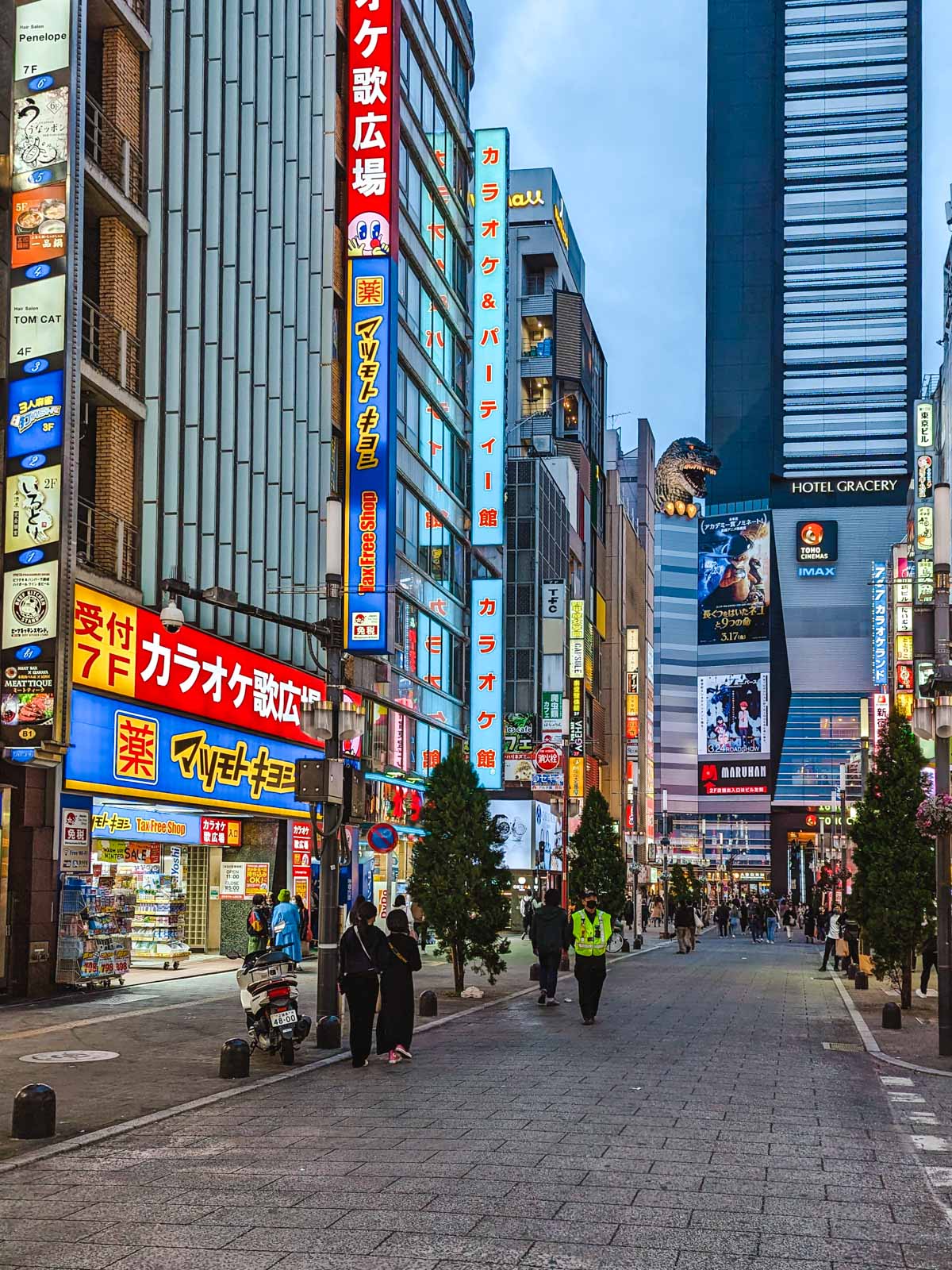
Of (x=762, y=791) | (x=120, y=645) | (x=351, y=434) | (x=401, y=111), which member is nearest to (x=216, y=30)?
(x=351, y=434)

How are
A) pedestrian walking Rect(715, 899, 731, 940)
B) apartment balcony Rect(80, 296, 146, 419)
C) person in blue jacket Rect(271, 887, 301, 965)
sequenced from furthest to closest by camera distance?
1. pedestrian walking Rect(715, 899, 731, 940)
2. apartment balcony Rect(80, 296, 146, 419)
3. person in blue jacket Rect(271, 887, 301, 965)

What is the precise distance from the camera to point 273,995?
59.0 feet

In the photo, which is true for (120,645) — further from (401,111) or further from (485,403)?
(485,403)

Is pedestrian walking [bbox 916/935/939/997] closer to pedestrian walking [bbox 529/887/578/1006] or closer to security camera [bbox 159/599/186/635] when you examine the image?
pedestrian walking [bbox 529/887/578/1006]

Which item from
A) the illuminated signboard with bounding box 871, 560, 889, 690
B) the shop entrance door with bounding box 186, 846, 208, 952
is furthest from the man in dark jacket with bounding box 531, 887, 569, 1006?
the illuminated signboard with bounding box 871, 560, 889, 690

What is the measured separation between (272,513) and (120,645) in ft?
39.0

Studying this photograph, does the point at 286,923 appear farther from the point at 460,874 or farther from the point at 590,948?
the point at 460,874

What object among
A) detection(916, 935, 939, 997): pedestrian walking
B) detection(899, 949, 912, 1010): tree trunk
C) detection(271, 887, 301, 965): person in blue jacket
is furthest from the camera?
detection(916, 935, 939, 997): pedestrian walking

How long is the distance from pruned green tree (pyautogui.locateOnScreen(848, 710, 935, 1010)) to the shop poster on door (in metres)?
13.6

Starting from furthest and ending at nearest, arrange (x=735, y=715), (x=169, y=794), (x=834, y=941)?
(x=735, y=715)
(x=834, y=941)
(x=169, y=794)

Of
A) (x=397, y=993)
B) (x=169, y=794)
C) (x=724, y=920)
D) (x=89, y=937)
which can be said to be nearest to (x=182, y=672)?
(x=169, y=794)

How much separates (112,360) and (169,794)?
872 cm

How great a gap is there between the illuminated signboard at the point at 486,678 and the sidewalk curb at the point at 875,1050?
3419cm

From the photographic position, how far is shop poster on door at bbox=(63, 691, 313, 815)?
28406 mm
